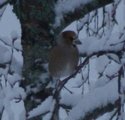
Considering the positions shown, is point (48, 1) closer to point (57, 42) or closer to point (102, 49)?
point (57, 42)

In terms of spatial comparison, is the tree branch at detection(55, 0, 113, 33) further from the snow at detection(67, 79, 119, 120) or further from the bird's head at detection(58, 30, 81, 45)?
the snow at detection(67, 79, 119, 120)

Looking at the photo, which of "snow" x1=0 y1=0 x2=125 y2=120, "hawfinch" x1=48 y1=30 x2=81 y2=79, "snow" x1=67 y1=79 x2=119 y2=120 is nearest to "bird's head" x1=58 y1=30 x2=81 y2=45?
"hawfinch" x1=48 y1=30 x2=81 y2=79

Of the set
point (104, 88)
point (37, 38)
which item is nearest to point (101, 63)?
point (37, 38)

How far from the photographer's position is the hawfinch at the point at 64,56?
2787 millimetres

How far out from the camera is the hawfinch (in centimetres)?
279

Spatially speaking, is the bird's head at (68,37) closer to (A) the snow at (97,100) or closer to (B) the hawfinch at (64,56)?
(B) the hawfinch at (64,56)

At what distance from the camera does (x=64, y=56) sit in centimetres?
291

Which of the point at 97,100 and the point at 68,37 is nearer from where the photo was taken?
the point at 97,100

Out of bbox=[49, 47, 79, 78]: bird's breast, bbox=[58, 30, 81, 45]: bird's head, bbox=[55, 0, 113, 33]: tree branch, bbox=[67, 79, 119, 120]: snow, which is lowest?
bbox=[67, 79, 119, 120]: snow

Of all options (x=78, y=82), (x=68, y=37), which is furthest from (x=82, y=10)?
(x=78, y=82)

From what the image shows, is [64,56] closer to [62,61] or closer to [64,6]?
[62,61]

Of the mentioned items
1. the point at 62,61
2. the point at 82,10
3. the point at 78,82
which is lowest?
the point at 78,82

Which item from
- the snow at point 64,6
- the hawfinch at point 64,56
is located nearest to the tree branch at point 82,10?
the snow at point 64,6

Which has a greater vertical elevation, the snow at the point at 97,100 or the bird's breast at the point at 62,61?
the bird's breast at the point at 62,61
